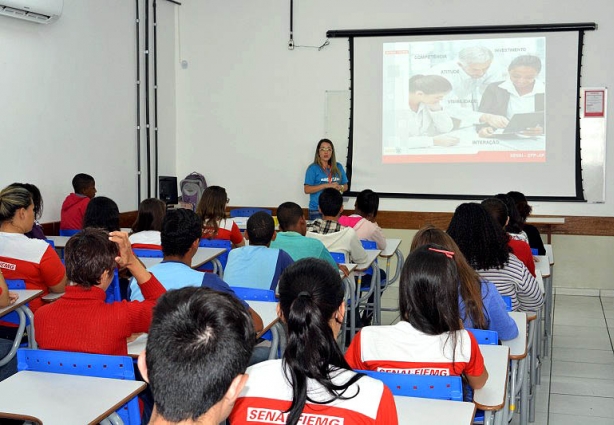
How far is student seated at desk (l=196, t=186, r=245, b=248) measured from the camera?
540 cm

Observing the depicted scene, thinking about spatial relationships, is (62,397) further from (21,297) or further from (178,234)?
(21,297)

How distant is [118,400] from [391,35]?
643cm

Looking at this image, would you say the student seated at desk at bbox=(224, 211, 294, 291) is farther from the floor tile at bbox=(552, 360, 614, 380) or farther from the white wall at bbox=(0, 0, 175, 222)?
the white wall at bbox=(0, 0, 175, 222)

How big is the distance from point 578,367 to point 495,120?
11.0ft

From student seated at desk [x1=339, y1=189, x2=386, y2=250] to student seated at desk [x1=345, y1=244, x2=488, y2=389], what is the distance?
11.0ft

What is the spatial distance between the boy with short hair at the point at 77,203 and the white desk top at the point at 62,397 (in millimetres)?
3860

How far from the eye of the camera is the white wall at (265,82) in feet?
26.1

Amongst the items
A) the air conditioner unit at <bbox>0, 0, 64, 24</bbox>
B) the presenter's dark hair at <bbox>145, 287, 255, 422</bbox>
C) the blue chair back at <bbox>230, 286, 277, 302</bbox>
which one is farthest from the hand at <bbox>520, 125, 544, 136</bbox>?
the presenter's dark hair at <bbox>145, 287, 255, 422</bbox>

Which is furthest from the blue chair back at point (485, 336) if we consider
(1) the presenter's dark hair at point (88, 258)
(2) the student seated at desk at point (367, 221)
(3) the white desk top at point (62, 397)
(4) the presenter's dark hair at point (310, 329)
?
(2) the student seated at desk at point (367, 221)

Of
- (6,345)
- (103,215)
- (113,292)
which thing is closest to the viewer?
(6,345)

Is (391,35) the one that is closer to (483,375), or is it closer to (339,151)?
(339,151)

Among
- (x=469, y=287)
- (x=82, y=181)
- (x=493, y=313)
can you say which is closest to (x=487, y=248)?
(x=493, y=313)

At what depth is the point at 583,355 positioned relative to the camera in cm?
538

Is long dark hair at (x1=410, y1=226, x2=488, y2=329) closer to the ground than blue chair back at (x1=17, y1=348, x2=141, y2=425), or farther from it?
farther from it
